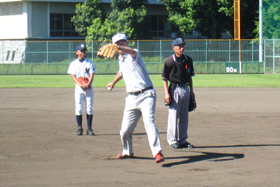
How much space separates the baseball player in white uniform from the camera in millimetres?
9250

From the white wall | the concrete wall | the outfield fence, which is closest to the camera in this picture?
the outfield fence

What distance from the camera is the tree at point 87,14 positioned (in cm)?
4150

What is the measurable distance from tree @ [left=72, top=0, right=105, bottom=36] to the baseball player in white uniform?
→ 3300 centimetres

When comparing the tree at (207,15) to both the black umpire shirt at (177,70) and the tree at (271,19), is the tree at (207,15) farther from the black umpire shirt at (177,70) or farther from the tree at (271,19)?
the black umpire shirt at (177,70)

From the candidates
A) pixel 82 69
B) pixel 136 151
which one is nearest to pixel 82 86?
pixel 82 69

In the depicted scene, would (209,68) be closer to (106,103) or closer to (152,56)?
(152,56)

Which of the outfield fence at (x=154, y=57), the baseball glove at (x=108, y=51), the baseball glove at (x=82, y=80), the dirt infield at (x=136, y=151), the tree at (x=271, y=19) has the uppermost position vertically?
the tree at (x=271, y=19)

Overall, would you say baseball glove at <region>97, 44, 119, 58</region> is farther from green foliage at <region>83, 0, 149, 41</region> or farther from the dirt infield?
green foliage at <region>83, 0, 149, 41</region>

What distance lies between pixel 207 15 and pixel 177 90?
32213mm

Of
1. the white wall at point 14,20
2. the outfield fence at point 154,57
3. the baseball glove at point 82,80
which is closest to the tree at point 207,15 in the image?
the outfield fence at point 154,57

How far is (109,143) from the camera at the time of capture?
8273mm

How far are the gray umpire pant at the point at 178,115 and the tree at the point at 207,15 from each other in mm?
30964

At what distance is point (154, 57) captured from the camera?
1423 inches

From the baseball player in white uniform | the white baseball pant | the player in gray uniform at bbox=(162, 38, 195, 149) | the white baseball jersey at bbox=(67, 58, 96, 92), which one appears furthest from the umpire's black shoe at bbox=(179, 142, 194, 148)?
the white baseball jersey at bbox=(67, 58, 96, 92)
